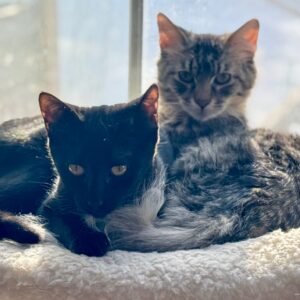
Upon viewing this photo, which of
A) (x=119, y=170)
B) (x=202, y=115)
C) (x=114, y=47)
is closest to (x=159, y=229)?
(x=119, y=170)

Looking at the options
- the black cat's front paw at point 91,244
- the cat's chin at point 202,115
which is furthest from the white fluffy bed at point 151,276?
the cat's chin at point 202,115

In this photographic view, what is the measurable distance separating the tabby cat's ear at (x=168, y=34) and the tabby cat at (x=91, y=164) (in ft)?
1.87

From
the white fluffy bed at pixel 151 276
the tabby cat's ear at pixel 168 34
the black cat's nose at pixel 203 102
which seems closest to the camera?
the white fluffy bed at pixel 151 276

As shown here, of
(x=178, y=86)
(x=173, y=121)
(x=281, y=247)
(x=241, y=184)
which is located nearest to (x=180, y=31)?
(x=178, y=86)

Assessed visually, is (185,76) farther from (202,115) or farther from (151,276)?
(151,276)

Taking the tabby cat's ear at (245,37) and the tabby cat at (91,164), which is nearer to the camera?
the tabby cat at (91,164)

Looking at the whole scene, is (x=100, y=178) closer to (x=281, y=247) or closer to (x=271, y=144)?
(x=281, y=247)

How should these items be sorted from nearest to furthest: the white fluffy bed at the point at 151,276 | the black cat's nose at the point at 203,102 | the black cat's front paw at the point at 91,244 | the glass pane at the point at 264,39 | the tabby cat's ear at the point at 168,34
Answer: the white fluffy bed at the point at 151,276 < the black cat's front paw at the point at 91,244 < the black cat's nose at the point at 203,102 < the tabby cat's ear at the point at 168,34 < the glass pane at the point at 264,39

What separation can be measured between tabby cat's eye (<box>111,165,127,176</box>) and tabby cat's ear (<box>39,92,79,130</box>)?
0.18 meters

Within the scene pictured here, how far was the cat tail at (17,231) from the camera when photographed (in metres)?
1.26

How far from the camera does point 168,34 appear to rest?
6.44 ft

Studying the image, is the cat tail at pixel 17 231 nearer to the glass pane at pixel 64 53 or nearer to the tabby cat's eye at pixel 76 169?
the tabby cat's eye at pixel 76 169

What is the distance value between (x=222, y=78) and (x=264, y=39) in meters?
0.58

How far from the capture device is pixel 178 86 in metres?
1.90
